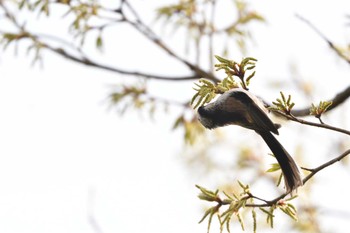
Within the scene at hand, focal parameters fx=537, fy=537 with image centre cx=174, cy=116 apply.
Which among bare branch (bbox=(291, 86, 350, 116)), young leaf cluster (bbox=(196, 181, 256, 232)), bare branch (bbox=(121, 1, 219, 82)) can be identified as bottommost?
young leaf cluster (bbox=(196, 181, 256, 232))

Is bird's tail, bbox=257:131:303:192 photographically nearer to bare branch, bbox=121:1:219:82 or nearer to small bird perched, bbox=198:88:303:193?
small bird perched, bbox=198:88:303:193

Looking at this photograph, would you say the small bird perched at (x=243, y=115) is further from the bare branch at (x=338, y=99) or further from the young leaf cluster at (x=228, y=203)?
the bare branch at (x=338, y=99)

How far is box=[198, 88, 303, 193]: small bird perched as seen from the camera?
5.02ft

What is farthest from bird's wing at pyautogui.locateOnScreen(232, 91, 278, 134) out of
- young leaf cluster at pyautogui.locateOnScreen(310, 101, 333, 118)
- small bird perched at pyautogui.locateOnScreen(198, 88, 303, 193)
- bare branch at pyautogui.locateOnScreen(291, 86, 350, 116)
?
bare branch at pyautogui.locateOnScreen(291, 86, 350, 116)

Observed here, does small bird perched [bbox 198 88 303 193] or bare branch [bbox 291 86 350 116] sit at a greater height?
bare branch [bbox 291 86 350 116]

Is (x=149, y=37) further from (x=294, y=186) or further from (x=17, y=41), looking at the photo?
(x=294, y=186)

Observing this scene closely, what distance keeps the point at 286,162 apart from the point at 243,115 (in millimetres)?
228

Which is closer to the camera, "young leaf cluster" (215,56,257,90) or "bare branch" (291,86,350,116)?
"young leaf cluster" (215,56,257,90)

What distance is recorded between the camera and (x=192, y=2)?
4.15 metres

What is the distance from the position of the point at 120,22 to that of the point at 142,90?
0.70m

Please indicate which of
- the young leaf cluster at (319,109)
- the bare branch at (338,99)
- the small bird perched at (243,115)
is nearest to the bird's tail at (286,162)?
the small bird perched at (243,115)

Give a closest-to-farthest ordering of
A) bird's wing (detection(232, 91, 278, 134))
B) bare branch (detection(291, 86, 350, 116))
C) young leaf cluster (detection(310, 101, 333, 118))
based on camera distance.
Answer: bird's wing (detection(232, 91, 278, 134)) < young leaf cluster (detection(310, 101, 333, 118)) < bare branch (detection(291, 86, 350, 116))

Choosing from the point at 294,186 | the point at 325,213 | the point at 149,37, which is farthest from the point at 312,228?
the point at 294,186

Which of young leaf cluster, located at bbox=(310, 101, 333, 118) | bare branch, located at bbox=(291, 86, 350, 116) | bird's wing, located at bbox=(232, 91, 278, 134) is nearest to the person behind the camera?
bird's wing, located at bbox=(232, 91, 278, 134)
